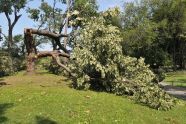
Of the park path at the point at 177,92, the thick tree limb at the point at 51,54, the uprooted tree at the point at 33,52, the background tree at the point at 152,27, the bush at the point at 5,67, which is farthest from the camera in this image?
the background tree at the point at 152,27

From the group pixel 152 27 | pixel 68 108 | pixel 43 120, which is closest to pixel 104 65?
pixel 68 108

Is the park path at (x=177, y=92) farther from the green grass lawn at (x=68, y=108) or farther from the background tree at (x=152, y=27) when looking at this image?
the background tree at (x=152, y=27)

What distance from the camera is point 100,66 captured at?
19109 mm

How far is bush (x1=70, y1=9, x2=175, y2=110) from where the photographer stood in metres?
19.3

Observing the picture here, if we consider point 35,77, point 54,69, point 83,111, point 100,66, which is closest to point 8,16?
point 54,69

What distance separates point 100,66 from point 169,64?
50872 millimetres

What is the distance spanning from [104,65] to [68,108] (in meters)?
4.92

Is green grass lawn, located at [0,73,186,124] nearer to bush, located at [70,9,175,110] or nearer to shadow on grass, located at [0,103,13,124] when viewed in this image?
shadow on grass, located at [0,103,13,124]

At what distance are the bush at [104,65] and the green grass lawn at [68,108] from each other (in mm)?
909

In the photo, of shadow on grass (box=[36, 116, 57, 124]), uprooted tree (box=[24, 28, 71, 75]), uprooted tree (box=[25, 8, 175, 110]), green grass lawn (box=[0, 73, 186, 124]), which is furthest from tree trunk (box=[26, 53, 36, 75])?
shadow on grass (box=[36, 116, 57, 124])

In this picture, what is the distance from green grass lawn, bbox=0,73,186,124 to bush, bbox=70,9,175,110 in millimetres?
909

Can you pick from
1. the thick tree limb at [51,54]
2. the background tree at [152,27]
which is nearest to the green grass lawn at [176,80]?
the background tree at [152,27]

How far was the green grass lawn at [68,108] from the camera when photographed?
45.7 ft

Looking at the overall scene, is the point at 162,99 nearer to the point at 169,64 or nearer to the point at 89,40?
the point at 89,40
